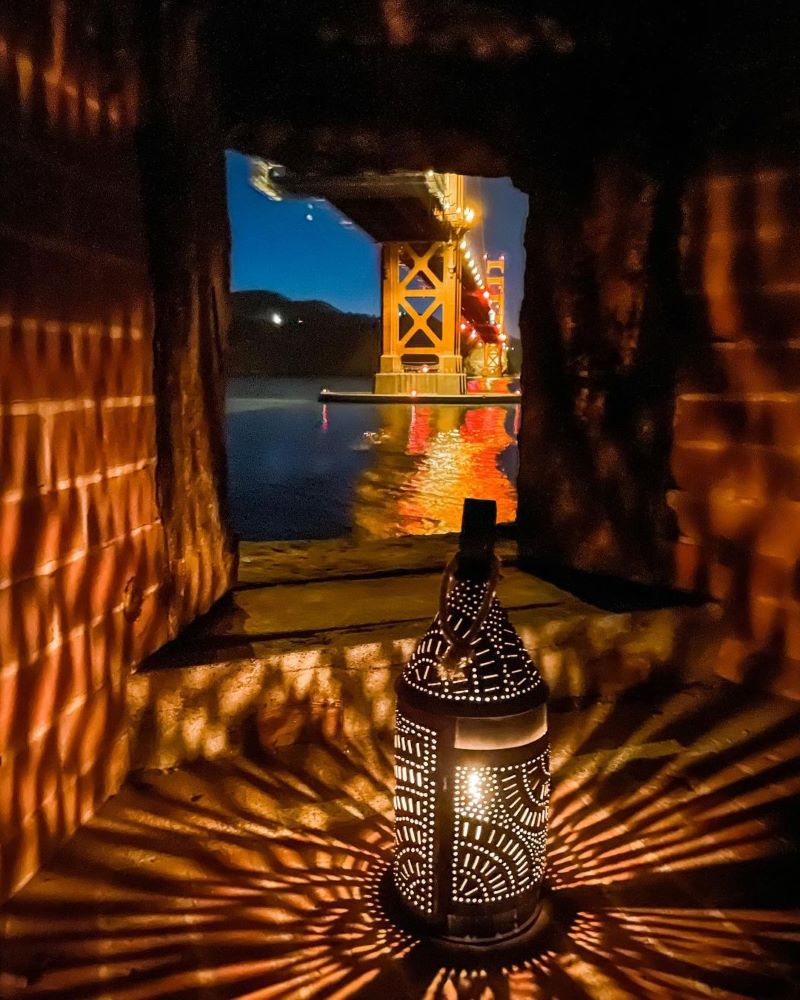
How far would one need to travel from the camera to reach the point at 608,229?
370 cm

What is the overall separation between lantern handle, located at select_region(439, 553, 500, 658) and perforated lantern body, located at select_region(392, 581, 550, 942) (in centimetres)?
2

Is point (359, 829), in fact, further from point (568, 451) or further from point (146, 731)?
point (568, 451)

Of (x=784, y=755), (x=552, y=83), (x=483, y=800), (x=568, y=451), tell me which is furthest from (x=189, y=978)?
(x=552, y=83)

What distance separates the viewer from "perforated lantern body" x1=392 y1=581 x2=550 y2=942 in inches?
72.2

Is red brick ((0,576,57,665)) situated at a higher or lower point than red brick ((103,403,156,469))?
lower

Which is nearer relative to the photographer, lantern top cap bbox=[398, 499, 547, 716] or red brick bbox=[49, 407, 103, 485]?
lantern top cap bbox=[398, 499, 547, 716]

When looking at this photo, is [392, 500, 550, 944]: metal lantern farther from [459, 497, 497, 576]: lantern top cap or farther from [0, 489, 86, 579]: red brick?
[0, 489, 86, 579]: red brick

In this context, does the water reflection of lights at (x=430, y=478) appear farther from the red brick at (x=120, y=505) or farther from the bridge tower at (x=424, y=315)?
the bridge tower at (x=424, y=315)

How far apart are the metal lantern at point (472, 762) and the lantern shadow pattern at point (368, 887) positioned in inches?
6.1

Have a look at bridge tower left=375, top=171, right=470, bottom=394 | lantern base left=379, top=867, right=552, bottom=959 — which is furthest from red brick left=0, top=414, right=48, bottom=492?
bridge tower left=375, top=171, right=470, bottom=394

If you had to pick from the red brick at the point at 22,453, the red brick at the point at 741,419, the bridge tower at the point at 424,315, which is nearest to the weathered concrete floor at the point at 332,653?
the red brick at the point at 741,419

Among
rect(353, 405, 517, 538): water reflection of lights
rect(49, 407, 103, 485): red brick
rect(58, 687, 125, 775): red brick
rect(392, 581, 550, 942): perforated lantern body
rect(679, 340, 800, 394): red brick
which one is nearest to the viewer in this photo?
rect(392, 581, 550, 942): perforated lantern body

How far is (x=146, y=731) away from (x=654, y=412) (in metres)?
2.51

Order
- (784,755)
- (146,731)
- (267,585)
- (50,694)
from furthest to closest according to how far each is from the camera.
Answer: (267,585)
(784,755)
(146,731)
(50,694)
